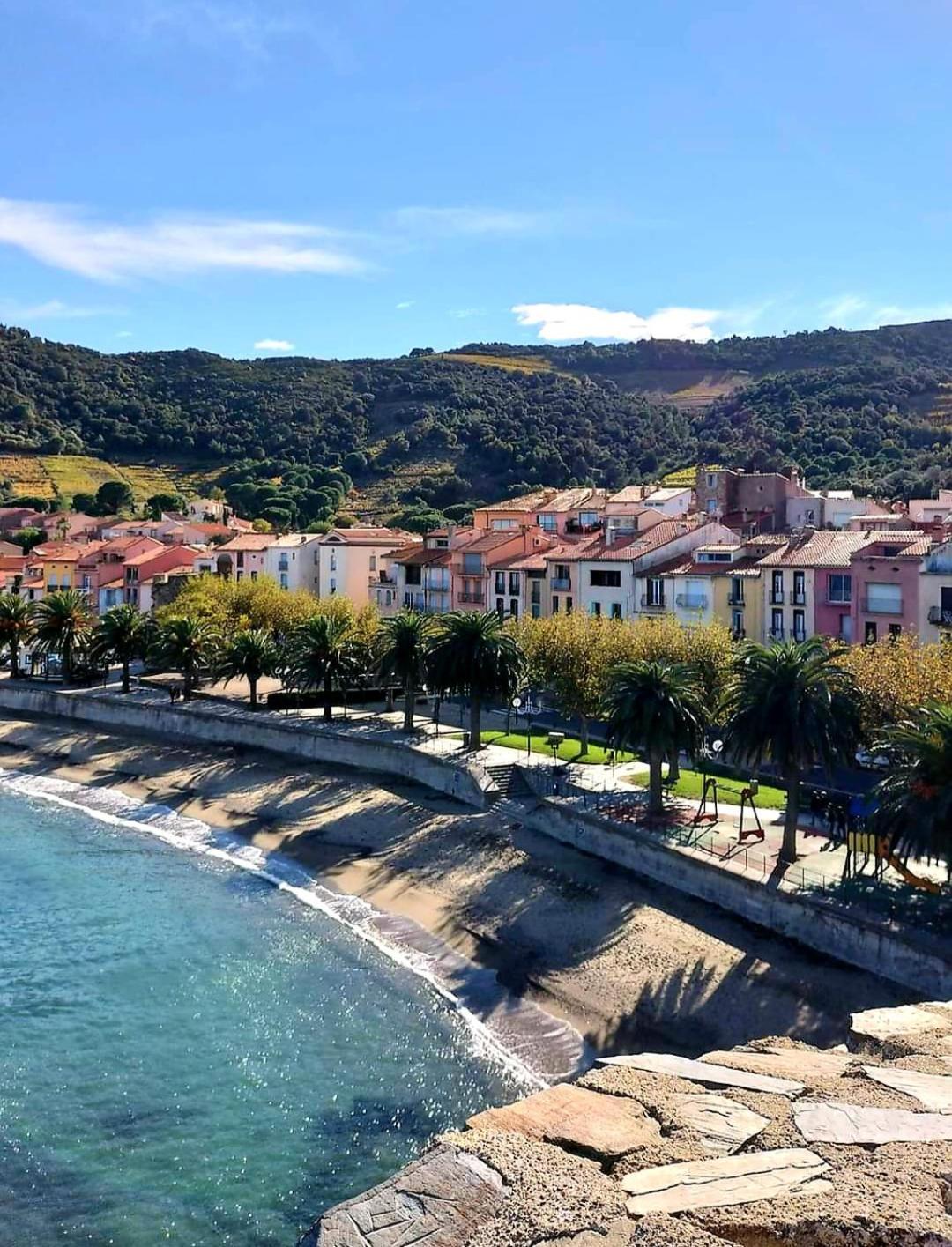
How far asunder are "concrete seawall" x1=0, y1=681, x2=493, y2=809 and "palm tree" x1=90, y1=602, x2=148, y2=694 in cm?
331

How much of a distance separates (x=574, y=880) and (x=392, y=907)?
20.3ft

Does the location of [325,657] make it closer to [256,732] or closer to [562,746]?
[256,732]

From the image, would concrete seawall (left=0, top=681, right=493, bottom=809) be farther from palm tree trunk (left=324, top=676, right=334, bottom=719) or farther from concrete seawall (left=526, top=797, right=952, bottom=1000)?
concrete seawall (left=526, top=797, right=952, bottom=1000)

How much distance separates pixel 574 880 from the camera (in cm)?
3506

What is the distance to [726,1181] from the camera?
961 cm

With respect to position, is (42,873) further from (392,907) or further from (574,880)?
(574,880)

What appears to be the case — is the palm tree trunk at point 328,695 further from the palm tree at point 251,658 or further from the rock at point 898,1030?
the rock at point 898,1030

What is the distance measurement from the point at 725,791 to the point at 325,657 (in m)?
26.1

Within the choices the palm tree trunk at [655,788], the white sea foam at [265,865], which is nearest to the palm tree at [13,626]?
the white sea foam at [265,865]

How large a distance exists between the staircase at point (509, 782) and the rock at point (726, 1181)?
32.8m

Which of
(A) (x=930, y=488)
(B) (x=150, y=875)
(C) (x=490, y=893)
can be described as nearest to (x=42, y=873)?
(B) (x=150, y=875)

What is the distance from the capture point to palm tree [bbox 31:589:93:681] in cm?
7488

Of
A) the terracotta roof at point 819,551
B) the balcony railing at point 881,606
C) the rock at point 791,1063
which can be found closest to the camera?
the rock at point 791,1063

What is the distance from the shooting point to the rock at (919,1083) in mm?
11625
